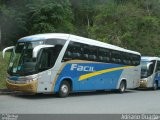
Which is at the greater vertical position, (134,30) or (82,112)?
(134,30)

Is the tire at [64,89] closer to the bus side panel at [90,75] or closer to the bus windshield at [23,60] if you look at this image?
the bus side panel at [90,75]

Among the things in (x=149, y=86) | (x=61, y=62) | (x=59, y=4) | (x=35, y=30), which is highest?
(x=59, y=4)

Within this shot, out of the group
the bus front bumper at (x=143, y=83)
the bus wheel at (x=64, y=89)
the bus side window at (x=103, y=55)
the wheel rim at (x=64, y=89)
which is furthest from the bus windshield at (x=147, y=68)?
the wheel rim at (x=64, y=89)

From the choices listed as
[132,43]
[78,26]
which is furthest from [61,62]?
[78,26]

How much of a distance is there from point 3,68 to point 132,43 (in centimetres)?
2210

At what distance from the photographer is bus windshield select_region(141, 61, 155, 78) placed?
104 ft

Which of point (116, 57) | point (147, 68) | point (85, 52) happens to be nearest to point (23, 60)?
point (85, 52)

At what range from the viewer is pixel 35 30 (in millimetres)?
37594

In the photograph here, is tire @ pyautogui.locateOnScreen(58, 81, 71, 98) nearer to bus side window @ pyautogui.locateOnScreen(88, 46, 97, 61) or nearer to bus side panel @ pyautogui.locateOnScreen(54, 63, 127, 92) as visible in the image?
bus side panel @ pyautogui.locateOnScreen(54, 63, 127, 92)

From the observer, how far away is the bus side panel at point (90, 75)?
65.7 ft

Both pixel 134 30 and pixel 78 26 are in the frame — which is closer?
pixel 134 30

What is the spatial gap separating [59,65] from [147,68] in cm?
1434

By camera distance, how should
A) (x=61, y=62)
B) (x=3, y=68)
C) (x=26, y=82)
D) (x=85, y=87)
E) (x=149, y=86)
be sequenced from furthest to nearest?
(x=149, y=86), (x=3, y=68), (x=85, y=87), (x=61, y=62), (x=26, y=82)

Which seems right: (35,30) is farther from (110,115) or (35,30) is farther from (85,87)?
(110,115)
